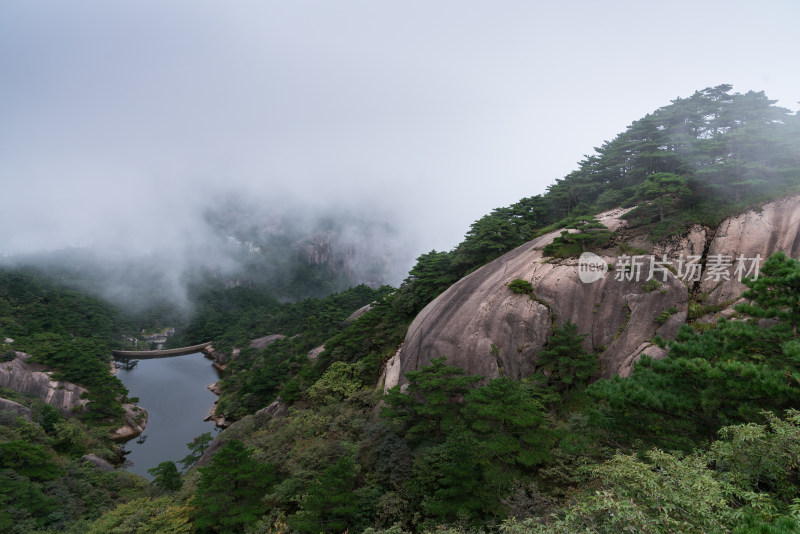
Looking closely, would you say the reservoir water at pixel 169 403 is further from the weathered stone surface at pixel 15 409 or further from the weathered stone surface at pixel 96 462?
the weathered stone surface at pixel 15 409

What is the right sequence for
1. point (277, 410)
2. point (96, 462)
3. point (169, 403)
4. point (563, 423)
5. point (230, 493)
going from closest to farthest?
point (563, 423) → point (230, 493) → point (96, 462) → point (277, 410) → point (169, 403)

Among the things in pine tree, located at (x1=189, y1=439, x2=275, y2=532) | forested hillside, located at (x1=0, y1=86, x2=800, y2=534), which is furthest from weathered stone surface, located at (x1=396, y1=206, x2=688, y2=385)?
pine tree, located at (x1=189, y1=439, x2=275, y2=532)

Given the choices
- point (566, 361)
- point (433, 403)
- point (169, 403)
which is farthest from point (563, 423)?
point (169, 403)

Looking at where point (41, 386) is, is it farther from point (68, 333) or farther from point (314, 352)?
point (314, 352)

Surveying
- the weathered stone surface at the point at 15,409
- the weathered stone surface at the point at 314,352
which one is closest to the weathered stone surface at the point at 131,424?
the weathered stone surface at the point at 15,409

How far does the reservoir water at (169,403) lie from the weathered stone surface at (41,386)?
7079 millimetres

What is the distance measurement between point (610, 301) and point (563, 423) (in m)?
6.62

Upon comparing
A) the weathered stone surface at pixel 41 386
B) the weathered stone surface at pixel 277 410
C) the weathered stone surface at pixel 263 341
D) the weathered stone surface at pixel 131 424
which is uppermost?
the weathered stone surface at pixel 263 341

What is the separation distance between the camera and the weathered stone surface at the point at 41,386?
32206 millimetres

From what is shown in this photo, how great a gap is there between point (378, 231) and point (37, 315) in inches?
5055

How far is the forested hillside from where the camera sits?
5309mm

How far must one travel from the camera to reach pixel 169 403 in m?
43.5

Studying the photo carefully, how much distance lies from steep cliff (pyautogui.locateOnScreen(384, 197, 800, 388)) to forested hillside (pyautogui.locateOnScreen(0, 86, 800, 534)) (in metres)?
0.93

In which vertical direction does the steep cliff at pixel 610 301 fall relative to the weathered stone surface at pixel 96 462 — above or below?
above
